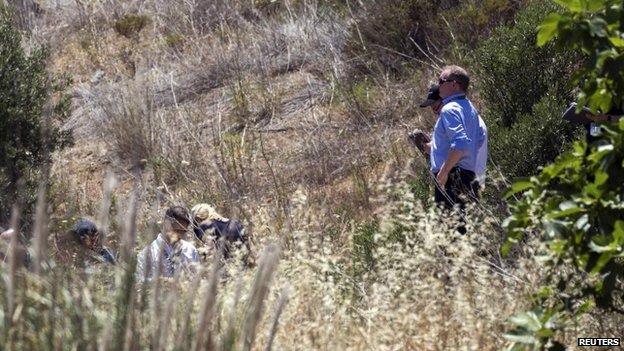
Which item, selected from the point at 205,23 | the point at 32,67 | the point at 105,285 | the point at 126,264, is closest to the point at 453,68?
the point at 105,285

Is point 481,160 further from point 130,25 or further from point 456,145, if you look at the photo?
point 130,25

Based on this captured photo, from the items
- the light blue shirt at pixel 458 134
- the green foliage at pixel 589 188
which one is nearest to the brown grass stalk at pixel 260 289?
the green foliage at pixel 589 188

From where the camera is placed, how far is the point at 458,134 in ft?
23.0

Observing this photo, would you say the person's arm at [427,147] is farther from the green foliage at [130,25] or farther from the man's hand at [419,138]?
the green foliage at [130,25]

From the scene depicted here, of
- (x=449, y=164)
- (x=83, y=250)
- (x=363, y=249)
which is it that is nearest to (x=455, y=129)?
(x=449, y=164)

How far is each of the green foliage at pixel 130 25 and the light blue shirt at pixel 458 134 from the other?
9742 mm

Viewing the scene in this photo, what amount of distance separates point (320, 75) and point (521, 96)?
4.30m

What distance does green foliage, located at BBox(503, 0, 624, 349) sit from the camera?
12.7 feet

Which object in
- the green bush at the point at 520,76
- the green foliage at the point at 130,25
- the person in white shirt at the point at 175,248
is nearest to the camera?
the person in white shirt at the point at 175,248

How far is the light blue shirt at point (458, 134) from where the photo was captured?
703 centimetres

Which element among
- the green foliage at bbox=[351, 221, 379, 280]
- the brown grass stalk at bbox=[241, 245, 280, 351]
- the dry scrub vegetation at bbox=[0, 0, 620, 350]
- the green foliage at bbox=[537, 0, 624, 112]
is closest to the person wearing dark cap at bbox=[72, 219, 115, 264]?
the dry scrub vegetation at bbox=[0, 0, 620, 350]

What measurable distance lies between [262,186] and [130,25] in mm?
6522

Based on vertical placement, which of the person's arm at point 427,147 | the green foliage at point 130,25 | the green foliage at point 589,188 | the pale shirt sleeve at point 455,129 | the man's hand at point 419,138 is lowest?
the green foliage at point 130,25

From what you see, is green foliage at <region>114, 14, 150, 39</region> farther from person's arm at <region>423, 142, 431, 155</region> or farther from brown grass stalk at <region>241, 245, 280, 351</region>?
brown grass stalk at <region>241, 245, 280, 351</region>
